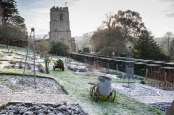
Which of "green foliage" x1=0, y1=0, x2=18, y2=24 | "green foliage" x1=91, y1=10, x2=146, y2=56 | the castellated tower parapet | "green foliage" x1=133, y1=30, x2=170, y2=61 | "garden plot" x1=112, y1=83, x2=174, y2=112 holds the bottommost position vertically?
"garden plot" x1=112, y1=83, x2=174, y2=112

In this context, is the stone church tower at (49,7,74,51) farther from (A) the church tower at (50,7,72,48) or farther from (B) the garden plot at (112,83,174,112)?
(B) the garden plot at (112,83,174,112)

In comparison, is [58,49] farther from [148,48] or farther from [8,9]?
[148,48]

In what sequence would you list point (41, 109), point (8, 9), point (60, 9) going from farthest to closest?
point (60, 9) → point (8, 9) → point (41, 109)

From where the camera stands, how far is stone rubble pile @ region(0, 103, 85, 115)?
3770mm

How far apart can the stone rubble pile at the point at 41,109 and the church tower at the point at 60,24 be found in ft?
137

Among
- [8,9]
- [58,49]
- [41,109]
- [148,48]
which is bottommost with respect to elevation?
[41,109]

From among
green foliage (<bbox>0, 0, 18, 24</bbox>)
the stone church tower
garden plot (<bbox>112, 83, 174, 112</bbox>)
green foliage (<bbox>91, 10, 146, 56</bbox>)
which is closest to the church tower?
the stone church tower

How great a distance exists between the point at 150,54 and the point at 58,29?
29.7 meters

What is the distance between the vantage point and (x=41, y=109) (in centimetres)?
406

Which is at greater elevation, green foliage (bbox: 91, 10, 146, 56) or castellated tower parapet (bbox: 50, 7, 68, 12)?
castellated tower parapet (bbox: 50, 7, 68, 12)

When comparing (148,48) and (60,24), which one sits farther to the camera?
(60,24)

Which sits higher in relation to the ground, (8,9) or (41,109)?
(8,9)

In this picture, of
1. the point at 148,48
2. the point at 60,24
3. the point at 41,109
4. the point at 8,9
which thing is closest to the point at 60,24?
the point at 60,24

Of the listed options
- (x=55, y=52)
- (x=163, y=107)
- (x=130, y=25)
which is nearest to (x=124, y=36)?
(x=130, y=25)
